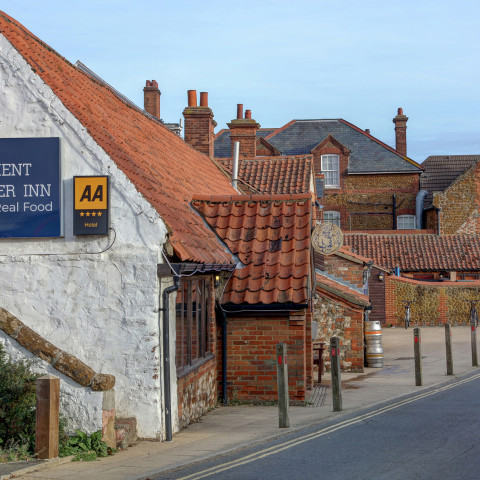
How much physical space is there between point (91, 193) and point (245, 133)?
65.2 feet

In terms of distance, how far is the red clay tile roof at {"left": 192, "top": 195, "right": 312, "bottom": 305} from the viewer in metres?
14.4

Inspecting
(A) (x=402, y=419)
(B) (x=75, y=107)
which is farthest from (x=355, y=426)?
(B) (x=75, y=107)

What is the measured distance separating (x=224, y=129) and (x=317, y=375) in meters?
37.3

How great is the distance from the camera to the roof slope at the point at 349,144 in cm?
5206

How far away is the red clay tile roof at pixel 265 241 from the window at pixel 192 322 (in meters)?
0.67

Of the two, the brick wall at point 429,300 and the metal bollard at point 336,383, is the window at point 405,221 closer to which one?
the brick wall at point 429,300

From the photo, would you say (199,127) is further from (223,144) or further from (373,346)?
(223,144)

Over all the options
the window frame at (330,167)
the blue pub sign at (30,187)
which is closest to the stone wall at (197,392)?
the blue pub sign at (30,187)

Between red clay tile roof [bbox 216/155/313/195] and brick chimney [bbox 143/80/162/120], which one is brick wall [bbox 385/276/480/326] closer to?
red clay tile roof [bbox 216/155/313/195]

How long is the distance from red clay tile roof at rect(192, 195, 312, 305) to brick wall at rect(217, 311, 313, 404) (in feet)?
1.72

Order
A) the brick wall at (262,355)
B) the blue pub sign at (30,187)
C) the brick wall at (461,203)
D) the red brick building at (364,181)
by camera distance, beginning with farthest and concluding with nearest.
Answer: the red brick building at (364,181)
the brick wall at (461,203)
the brick wall at (262,355)
the blue pub sign at (30,187)

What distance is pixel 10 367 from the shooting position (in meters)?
10.3

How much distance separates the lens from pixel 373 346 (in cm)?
2217

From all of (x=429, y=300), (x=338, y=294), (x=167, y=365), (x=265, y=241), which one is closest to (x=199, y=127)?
(x=338, y=294)
